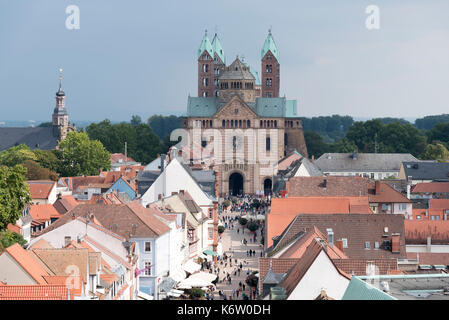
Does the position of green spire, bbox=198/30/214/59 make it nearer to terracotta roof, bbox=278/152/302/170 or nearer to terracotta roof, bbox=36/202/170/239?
terracotta roof, bbox=278/152/302/170

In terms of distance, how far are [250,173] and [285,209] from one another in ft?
251

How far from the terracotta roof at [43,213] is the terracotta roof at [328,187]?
70.1 ft

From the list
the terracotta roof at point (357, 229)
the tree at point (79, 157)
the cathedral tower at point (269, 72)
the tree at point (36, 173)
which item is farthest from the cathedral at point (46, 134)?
the terracotta roof at point (357, 229)

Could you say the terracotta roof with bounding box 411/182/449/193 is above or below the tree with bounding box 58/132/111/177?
below

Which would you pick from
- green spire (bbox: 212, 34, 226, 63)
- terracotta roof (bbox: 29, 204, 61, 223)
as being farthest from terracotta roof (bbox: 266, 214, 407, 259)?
green spire (bbox: 212, 34, 226, 63)

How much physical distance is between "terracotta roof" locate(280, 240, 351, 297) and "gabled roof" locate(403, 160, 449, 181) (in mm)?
85083

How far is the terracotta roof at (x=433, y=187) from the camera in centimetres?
10083

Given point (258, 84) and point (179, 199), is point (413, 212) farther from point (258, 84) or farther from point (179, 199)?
point (258, 84)

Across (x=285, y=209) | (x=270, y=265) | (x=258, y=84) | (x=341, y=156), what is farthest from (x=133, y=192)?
(x=258, y=84)

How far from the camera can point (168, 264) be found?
188 feet

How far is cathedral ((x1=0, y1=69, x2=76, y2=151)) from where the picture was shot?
168 m

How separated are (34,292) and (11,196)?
3258 cm

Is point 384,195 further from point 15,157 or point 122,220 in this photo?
point 15,157

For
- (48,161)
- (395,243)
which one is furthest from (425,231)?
(48,161)
